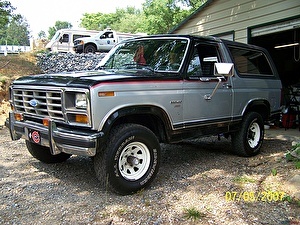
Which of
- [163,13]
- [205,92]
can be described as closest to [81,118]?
[205,92]

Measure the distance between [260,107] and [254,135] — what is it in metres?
0.57

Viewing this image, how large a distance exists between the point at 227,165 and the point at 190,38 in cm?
220

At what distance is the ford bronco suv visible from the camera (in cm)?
343

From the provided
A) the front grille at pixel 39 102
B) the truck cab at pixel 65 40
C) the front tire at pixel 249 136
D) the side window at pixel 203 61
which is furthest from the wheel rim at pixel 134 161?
the truck cab at pixel 65 40

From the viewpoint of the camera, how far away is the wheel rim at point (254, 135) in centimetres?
572

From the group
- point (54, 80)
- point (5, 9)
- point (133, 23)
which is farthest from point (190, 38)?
point (133, 23)

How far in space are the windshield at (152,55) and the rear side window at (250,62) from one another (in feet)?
4.15

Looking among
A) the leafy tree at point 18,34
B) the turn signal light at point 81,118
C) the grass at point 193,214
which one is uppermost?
the leafy tree at point 18,34

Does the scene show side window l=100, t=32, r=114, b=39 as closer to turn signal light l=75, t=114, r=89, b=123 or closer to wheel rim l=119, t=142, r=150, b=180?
wheel rim l=119, t=142, r=150, b=180

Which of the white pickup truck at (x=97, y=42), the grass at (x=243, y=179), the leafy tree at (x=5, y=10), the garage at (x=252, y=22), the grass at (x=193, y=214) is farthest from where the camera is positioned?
the white pickup truck at (x=97, y=42)

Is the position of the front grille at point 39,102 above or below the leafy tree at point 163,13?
below

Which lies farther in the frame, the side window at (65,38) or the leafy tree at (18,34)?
the leafy tree at (18,34)
